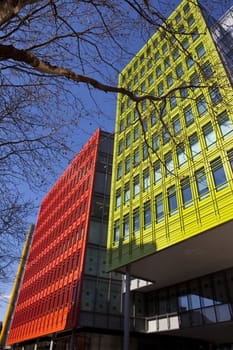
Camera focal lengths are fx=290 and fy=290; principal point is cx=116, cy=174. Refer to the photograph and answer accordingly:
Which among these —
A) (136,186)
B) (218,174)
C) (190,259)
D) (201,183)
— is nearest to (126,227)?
(136,186)

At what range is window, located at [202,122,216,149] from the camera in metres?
15.6

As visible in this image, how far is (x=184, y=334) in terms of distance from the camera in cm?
2153

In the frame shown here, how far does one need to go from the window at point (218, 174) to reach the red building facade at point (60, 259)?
1411 centimetres

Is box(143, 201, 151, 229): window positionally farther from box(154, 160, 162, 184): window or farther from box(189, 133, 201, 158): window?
box(189, 133, 201, 158): window

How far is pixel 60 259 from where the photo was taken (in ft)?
102

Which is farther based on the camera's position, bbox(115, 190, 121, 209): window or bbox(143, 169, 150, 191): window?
bbox(115, 190, 121, 209): window

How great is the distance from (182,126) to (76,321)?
52.4 feet

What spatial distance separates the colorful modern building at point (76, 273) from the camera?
2262cm

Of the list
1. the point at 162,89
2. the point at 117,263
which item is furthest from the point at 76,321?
the point at 162,89

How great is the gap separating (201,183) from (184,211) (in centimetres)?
174

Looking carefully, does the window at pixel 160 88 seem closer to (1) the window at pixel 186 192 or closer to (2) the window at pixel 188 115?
(2) the window at pixel 188 115

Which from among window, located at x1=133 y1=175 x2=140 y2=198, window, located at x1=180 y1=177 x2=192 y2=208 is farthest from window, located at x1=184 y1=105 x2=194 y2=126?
Result: window, located at x1=133 y1=175 x2=140 y2=198

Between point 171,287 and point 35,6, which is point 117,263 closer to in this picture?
point 171,287

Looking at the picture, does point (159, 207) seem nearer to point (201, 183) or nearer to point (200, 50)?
point (201, 183)
